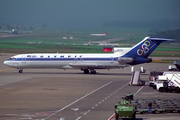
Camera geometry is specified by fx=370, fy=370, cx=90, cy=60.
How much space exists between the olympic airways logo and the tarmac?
13.3 ft

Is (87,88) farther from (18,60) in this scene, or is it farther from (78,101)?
(18,60)

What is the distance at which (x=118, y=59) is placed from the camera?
6125cm

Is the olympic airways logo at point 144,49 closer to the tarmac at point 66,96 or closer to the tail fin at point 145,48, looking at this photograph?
the tail fin at point 145,48

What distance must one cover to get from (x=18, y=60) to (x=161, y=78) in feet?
95.1

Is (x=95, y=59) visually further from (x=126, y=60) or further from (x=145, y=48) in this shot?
(x=145, y=48)

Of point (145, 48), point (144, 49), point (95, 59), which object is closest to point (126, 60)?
point (144, 49)

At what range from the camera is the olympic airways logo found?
6094 cm

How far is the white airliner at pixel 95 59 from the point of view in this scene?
61031mm

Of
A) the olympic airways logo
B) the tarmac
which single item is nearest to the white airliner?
the olympic airways logo

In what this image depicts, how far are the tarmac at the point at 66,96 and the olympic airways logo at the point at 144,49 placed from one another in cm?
406

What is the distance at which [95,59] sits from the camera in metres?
62.7

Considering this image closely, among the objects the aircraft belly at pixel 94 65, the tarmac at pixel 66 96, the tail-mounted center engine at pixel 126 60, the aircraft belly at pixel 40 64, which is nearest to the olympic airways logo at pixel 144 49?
the tail-mounted center engine at pixel 126 60

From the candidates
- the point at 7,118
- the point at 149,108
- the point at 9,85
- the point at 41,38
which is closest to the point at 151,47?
the point at 9,85

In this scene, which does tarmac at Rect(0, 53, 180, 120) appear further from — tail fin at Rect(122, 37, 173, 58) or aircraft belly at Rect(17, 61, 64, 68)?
aircraft belly at Rect(17, 61, 64, 68)
